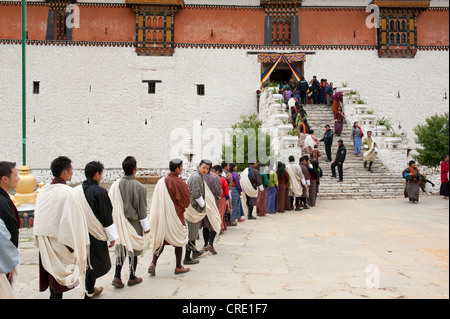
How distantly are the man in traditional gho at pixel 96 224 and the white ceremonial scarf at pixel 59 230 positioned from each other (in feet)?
0.84

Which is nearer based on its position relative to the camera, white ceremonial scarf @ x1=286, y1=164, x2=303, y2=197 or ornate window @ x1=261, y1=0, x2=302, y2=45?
white ceremonial scarf @ x1=286, y1=164, x2=303, y2=197

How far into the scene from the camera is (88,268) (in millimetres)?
3809

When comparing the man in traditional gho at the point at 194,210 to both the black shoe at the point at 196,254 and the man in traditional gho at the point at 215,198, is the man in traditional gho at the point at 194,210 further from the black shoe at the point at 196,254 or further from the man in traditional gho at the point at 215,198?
the man in traditional gho at the point at 215,198

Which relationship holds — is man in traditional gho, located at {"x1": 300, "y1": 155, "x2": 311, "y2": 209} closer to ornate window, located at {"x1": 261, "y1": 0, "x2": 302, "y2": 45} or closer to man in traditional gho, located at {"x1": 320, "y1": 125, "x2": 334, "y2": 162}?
man in traditional gho, located at {"x1": 320, "y1": 125, "x2": 334, "y2": 162}

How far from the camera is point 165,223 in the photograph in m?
4.68

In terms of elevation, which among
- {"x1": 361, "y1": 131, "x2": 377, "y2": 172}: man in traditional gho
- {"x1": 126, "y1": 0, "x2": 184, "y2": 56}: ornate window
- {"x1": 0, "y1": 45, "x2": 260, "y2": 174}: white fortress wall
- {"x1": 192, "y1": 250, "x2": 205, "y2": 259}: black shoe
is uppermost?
{"x1": 126, "y1": 0, "x2": 184, "y2": 56}: ornate window

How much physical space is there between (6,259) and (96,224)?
3.37ft

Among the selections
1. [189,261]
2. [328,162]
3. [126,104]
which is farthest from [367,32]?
[189,261]

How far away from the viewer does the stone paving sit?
13.2ft

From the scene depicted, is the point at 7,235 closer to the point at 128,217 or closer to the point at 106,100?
the point at 128,217

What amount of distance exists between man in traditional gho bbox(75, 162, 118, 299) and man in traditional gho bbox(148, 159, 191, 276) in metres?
0.92

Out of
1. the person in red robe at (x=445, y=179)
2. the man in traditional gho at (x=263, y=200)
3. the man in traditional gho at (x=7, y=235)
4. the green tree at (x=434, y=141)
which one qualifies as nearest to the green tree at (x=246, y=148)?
the man in traditional gho at (x=263, y=200)

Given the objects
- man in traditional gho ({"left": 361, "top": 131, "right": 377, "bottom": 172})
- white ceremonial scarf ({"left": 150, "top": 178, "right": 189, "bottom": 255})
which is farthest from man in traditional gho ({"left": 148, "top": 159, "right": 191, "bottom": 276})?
man in traditional gho ({"left": 361, "top": 131, "right": 377, "bottom": 172})
